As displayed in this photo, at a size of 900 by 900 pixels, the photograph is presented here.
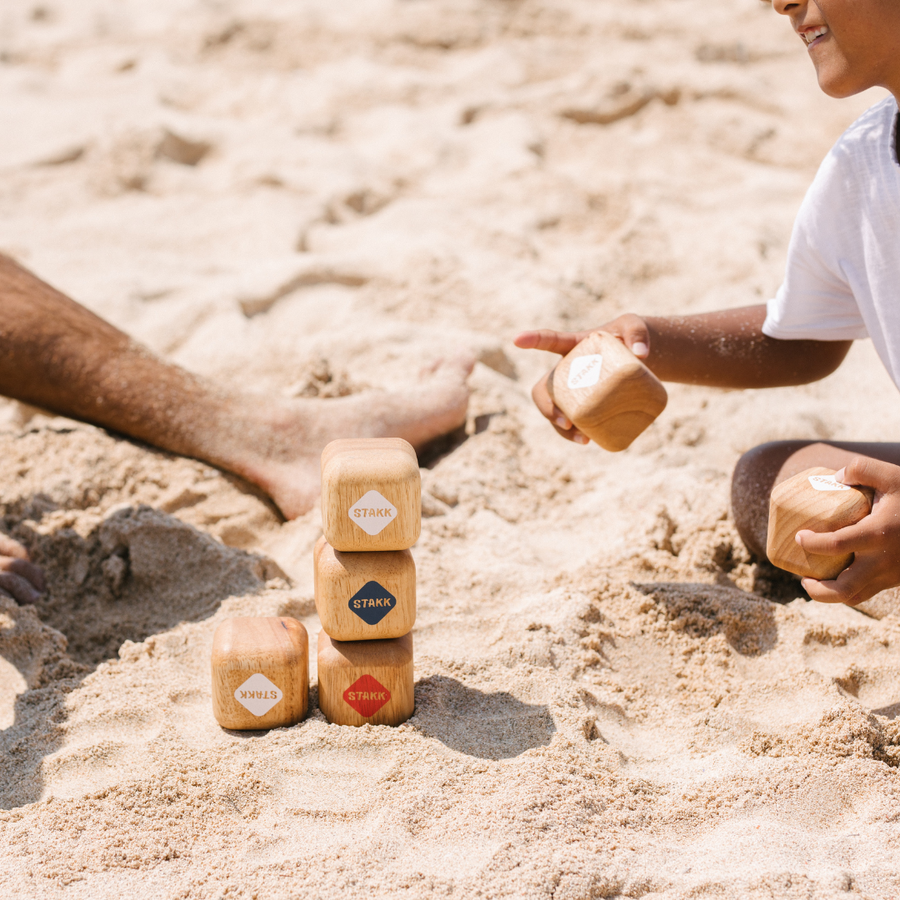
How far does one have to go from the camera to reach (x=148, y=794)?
1.43 metres

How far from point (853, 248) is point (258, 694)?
4.47 ft

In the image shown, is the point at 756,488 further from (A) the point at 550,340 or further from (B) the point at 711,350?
(A) the point at 550,340

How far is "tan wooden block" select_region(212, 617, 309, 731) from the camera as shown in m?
1.58

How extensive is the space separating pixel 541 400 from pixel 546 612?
0.45 m

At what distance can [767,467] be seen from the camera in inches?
80.0

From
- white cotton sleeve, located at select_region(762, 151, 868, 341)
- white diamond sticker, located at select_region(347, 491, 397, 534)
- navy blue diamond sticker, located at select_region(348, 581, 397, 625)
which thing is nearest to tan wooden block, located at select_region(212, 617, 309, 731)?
navy blue diamond sticker, located at select_region(348, 581, 397, 625)

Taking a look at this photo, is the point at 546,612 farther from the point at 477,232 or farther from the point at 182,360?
the point at 477,232

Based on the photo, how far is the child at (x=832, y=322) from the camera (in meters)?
1.55

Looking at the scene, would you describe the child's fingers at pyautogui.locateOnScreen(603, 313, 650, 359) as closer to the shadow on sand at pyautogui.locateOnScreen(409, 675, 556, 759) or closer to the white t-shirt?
the white t-shirt

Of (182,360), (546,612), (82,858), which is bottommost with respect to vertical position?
(182,360)

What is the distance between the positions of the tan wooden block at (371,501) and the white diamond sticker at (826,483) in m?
0.66

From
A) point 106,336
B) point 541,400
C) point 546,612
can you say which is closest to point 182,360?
point 106,336

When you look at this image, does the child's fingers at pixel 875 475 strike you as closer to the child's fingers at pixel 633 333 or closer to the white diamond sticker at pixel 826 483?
the white diamond sticker at pixel 826 483

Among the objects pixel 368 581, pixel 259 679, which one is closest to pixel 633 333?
pixel 368 581
